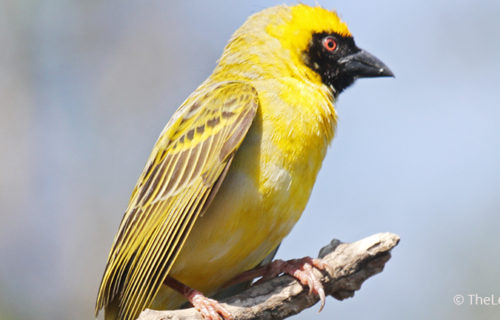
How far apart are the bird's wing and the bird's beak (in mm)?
1066

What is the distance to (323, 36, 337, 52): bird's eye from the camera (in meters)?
6.00

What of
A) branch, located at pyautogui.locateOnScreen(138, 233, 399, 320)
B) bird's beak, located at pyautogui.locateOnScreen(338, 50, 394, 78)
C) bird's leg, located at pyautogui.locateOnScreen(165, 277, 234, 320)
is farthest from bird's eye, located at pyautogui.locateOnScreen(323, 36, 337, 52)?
bird's leg, located at pyautogui.locateOnScreen(165, 277, 234, 320)

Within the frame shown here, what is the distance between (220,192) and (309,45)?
1.56 m

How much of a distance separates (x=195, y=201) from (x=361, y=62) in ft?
6.51

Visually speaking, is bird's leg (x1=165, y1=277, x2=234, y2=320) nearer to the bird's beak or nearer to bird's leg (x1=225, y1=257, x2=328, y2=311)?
bird's leg (x1=225, y1=257, x2=328, y2=311)

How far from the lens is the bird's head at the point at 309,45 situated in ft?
19.1

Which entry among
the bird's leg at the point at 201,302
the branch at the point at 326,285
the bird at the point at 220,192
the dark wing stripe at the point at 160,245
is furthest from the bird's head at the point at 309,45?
the bird's leg at the point at 201,302

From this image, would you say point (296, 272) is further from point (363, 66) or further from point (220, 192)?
point (363, 66)

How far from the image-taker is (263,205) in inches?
194

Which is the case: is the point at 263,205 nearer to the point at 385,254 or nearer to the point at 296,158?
the point at 296,158

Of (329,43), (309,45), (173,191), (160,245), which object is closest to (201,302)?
(160,245)

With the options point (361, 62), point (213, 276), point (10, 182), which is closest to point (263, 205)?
point (213, 276)

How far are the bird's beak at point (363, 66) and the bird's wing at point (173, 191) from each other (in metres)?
1.07

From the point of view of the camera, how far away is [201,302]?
16.2 ft
